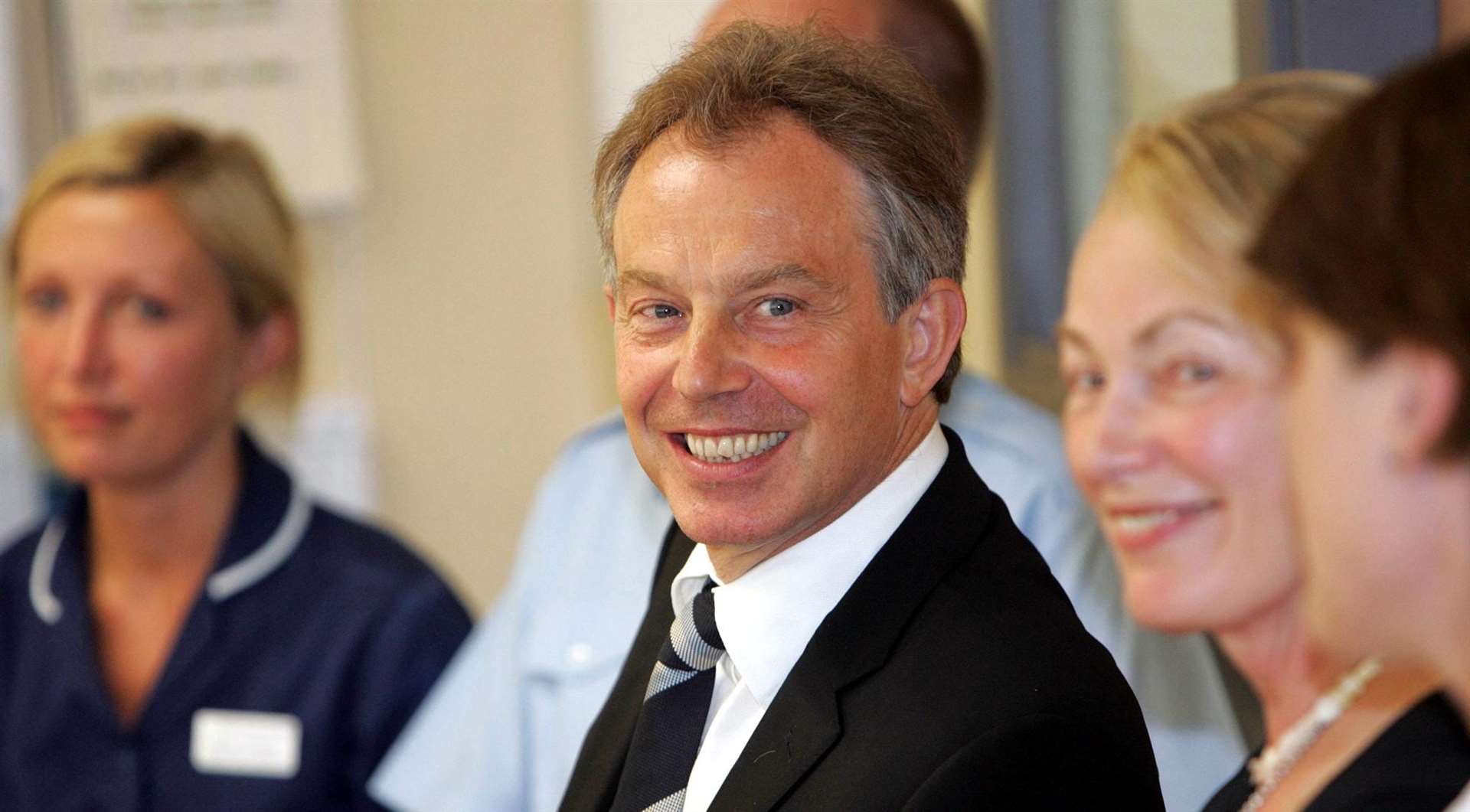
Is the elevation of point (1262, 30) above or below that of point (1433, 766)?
above

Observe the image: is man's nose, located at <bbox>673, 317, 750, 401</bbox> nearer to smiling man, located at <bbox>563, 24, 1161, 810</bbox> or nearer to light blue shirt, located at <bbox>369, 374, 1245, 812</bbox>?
smiling man, located at <bbox>563, 24, 1161, 810</bbox>

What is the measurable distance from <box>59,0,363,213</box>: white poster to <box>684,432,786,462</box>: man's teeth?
8.91ft

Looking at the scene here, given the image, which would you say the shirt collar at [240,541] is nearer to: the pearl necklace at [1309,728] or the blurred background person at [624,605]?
the blurred background person at [624,605]

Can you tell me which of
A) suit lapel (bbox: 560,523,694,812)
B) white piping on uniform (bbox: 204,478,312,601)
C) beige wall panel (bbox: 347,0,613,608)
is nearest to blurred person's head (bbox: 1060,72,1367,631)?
suit lapel (bbox: 560,523,694,812)

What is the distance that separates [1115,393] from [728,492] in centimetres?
33

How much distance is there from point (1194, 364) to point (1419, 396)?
358 mm

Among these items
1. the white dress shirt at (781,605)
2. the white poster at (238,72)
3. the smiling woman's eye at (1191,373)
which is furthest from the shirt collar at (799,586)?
the white poster at (238,72)

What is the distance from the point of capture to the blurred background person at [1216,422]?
1059 mm

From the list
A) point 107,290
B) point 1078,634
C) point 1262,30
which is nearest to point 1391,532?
point 1078,634

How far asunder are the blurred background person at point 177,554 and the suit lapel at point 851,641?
1.32m

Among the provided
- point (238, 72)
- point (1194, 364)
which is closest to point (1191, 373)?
point (1194, 364)

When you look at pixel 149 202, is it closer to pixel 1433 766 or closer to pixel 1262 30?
pixel 1262 30

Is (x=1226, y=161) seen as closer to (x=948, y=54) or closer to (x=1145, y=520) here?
(x=1145, y=520)

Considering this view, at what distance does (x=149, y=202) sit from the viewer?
8.30ft
